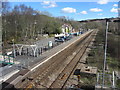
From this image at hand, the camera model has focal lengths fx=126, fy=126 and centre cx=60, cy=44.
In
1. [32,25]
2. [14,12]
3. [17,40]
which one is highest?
[14,12]

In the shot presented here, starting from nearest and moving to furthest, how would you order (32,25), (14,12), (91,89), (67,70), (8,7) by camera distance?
(91,89) → (67,70) → (8,7) → (14,12) → (32,25)

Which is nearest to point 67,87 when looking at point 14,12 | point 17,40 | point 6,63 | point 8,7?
point 6,63

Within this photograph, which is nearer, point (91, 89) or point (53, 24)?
point (91, 89)

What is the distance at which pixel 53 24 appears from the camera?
51.4 meters

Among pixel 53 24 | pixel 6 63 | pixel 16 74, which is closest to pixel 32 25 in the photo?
pixel 53 24

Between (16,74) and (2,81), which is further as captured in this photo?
(16,74)

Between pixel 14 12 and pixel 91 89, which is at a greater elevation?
pixel 14 12

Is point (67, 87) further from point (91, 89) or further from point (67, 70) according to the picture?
point (67, 70)

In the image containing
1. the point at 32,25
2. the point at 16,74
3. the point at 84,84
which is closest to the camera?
the point at 84,84

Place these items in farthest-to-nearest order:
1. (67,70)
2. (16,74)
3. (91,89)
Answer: (67,70) < (16,74) < (91,89)

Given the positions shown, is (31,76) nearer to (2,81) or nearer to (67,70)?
(2,81)

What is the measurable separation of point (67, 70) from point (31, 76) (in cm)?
353

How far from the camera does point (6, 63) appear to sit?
39.3 ft

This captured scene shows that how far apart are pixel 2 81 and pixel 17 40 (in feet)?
65.1
